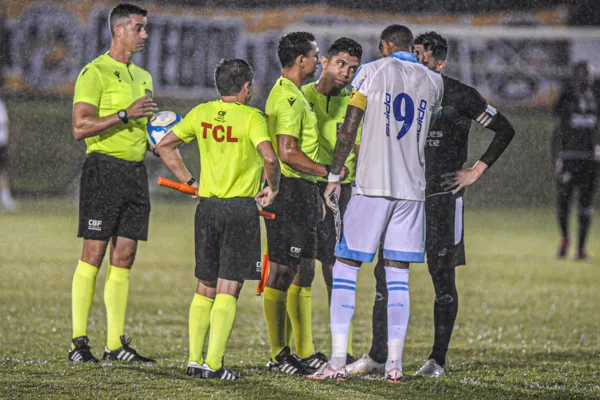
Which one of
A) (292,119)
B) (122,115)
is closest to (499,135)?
(292,119)

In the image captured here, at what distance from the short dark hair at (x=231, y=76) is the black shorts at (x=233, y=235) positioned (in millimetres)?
614

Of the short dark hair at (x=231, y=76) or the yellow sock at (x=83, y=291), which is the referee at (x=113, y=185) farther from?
the short dark hair at (x=231, y=76)

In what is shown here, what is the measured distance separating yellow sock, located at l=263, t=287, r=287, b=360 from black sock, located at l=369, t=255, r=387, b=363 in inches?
22.9

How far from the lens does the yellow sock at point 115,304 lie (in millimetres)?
6625

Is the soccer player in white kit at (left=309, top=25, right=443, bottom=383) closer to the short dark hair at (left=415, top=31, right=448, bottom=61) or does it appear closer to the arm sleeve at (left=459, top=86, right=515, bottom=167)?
the arm sleeve at (left=459, top=86, right=515, bottom=167)

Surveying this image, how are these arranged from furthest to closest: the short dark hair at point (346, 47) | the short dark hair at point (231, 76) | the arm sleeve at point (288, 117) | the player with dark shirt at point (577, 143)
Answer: the player with dark shirt at point (577, 143) → the short dark hair at point (346, 47) → the arm sleeve at point (288, 117) → the short dark hair at point (231, 76)

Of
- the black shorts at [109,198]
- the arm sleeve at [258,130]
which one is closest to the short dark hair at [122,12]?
the black shorts at [109,198]

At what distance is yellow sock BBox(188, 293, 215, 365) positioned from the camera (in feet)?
19.4

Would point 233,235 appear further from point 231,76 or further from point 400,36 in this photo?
point 400,36

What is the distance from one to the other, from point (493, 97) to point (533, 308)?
12.4m

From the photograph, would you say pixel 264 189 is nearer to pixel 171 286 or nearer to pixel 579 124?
pixel 171 286

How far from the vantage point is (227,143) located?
A: 5785 mm

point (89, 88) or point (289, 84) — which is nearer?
point (289, 84)

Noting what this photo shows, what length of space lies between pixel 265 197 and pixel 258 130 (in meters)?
0.40
